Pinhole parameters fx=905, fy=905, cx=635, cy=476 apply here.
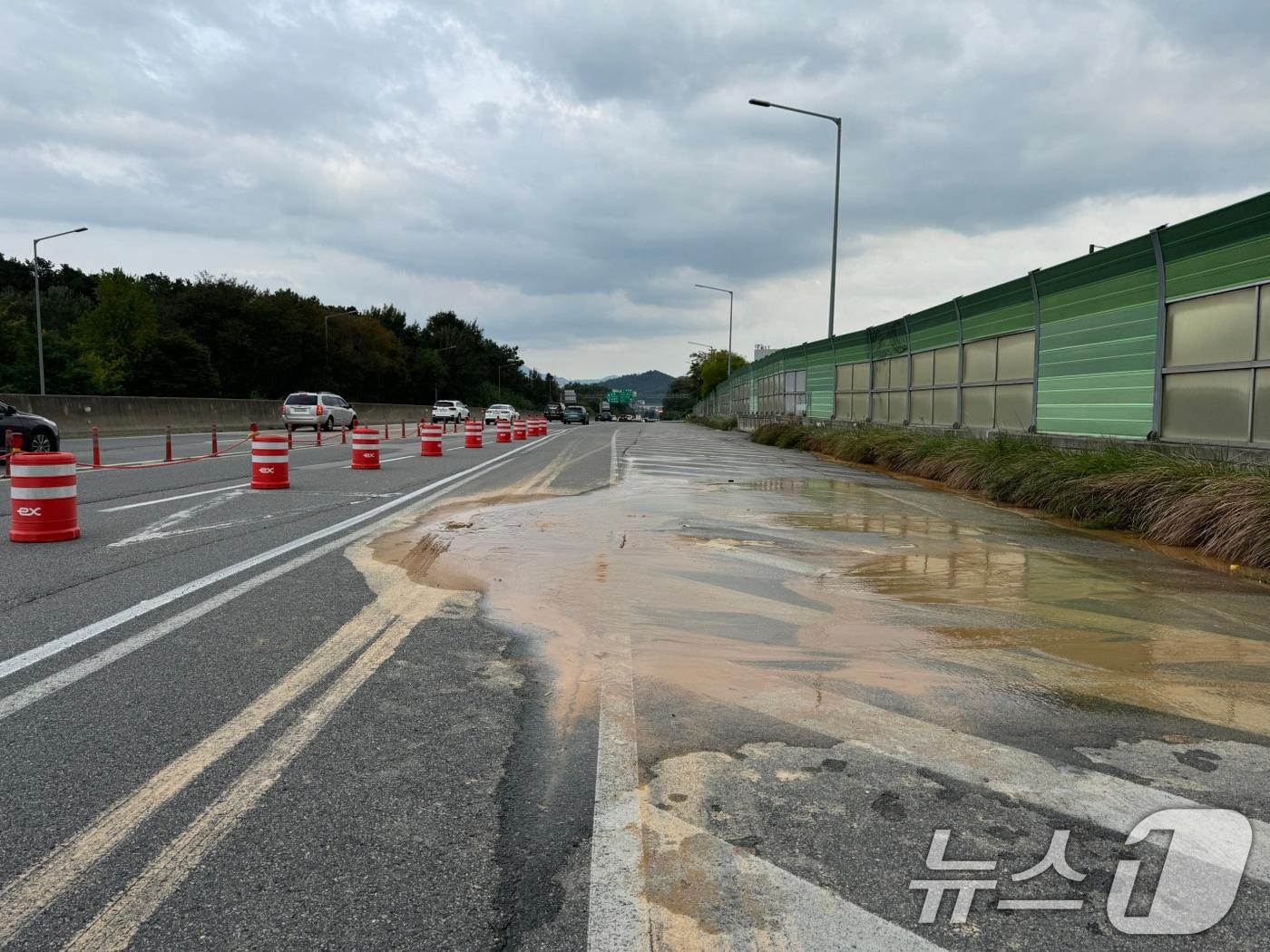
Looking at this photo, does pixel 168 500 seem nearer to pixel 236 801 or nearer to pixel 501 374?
pixel 236 801

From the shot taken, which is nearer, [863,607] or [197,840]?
[197,840]

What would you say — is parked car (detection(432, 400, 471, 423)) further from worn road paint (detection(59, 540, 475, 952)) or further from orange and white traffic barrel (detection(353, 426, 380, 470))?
worn road paint (detection(59, 540, 475, 952))

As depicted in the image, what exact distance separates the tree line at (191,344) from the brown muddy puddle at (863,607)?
50937mm

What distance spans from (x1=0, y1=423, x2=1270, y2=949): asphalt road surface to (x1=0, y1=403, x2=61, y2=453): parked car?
12.5 meters

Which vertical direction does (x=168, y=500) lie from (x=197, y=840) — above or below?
above

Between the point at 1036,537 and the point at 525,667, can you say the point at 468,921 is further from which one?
the point at 1036,537

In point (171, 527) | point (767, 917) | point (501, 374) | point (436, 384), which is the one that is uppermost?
A: point (501, 374)

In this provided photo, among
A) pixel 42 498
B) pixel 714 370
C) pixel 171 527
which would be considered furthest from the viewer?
pixel 714 370

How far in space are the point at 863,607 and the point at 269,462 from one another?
33.6 ft

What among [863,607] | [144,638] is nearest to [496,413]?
[863,607]

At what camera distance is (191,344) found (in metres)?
64.4

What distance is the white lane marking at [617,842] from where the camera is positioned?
241 centimetres

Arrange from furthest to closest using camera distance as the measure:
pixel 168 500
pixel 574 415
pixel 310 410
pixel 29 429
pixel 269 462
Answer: pixel 574 415 < pixel 310 410 < pixel 29 429 < pixel 269 462 < pixel 168 500

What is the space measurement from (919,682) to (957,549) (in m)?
4.65
